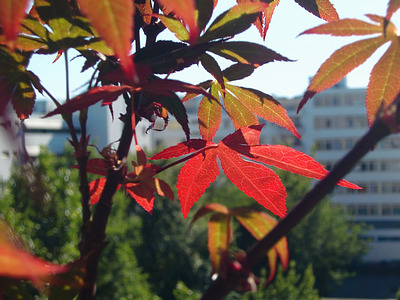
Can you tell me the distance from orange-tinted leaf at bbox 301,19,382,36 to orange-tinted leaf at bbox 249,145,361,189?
0.19 ft

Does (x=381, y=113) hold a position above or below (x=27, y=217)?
above

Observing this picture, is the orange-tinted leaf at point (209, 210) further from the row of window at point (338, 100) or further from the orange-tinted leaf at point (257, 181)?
the row of window at point (338, 100)

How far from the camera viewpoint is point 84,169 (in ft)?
0.57

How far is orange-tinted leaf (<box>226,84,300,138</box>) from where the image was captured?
23 cm

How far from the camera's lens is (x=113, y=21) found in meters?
0.09

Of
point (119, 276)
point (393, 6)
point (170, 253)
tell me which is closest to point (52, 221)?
point (119, 276)

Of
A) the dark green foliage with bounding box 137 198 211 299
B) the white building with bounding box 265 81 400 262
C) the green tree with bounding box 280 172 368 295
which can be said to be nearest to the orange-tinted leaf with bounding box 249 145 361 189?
the dark green foliage with bounding box 137 198 211 299

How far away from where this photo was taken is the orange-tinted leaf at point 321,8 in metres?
0.23

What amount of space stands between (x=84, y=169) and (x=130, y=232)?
20.9 ft

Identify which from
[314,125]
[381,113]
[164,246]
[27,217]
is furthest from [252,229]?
[314,125]

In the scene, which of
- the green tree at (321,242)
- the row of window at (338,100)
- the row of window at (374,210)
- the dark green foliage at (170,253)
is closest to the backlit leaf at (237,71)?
the dark green foliage at (170,253)

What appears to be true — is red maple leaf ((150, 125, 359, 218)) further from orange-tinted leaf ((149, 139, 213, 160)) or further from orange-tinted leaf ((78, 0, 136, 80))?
orange-tinted leaf ((78, 0, 136, 80))

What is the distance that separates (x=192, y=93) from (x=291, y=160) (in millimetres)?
57

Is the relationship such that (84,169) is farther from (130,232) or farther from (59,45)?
(130,232)
